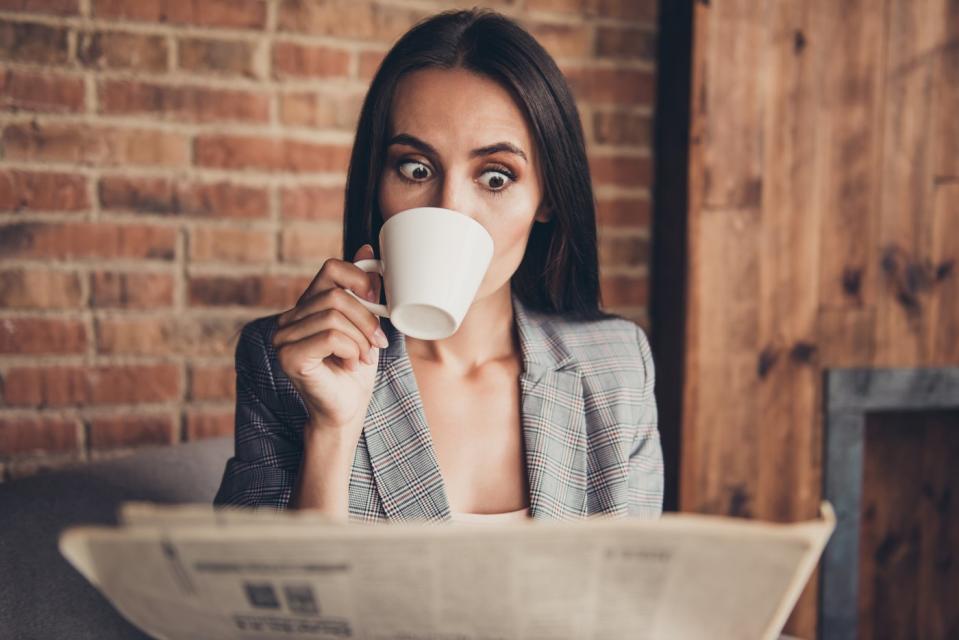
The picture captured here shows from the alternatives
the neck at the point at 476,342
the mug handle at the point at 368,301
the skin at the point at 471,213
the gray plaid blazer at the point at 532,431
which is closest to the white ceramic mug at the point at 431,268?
the mug handle at the point at 368,301

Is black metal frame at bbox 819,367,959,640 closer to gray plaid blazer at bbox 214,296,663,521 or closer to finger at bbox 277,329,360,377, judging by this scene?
gray plaid blazer at bbox 214,296,663,521

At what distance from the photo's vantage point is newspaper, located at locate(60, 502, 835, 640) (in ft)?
1.47

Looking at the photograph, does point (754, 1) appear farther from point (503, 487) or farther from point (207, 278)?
A: point (207, 278)

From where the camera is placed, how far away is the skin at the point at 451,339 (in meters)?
0.79

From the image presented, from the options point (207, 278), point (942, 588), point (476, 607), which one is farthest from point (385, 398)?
point (942, 588)

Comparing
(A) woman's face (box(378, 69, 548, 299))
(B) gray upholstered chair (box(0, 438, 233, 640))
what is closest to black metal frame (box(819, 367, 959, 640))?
(A) woman's face (box(378, 69, 548, 299))

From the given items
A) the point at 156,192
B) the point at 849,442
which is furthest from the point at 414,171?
the point at 849,442

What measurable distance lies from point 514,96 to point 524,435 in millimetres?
457

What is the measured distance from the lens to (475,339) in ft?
3.87

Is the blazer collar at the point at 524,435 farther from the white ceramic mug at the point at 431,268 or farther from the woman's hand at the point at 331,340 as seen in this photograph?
the white ceramic mug at the point at 431,268

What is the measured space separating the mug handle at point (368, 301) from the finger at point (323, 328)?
25mm

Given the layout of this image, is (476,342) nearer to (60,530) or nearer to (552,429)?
(552,429)

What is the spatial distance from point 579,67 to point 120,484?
1184 mm

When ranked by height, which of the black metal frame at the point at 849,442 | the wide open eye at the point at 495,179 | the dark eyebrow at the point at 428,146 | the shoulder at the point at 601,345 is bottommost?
the black metal frame at the point at 849,442
